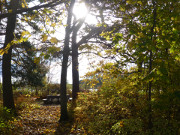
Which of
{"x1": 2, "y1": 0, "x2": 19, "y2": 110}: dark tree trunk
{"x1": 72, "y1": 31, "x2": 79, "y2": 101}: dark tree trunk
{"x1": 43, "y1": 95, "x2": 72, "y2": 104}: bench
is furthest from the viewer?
{"x1": 43, "y1": 95, "x2": 72, "y2": 104}: bench

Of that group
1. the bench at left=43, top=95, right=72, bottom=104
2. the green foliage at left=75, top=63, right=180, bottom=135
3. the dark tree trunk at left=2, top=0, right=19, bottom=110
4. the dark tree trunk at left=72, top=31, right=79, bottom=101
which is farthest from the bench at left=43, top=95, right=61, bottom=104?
the green foliage at left=75, top=63, right=180, bottom=135

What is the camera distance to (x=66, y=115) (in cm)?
661

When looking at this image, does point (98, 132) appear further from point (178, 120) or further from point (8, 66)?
point (8, 66)

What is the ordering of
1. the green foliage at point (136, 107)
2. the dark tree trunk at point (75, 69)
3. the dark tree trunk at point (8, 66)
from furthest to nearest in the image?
the dark tree trunk at point (75, 69)
the dark tree trunk at point (8, 66)
the green foliage at point (136, 107)

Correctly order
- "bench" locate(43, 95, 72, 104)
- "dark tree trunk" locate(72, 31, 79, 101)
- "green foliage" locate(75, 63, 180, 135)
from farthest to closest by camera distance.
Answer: "bench" locate(43, 95, 72, 104) → "dark tree trunk" locate(72, 31, 79, 101) → "green foliage" locate(75, 63, 180, 135)

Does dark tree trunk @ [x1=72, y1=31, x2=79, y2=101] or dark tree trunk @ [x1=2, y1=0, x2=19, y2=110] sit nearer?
dark tree trunk @ [x1=2, y1=0, x2=19, y2=110]

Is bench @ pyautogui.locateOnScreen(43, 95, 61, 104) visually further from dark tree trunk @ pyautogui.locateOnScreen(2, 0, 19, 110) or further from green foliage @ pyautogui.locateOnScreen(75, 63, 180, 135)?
green foliage @ pyautogui.locateOnScreen(75, 63, 180, 135)

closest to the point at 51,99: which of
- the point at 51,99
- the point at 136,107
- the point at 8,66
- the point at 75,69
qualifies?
the point at 51,99

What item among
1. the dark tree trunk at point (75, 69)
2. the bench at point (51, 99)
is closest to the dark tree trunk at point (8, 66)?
the dark tree trunk at point (75, 69)

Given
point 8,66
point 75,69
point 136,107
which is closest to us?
point 136,107

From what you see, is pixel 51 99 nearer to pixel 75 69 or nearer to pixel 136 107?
pixel 75 69

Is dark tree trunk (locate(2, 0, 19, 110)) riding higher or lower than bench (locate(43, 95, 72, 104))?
higher

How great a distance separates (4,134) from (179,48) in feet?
16.5

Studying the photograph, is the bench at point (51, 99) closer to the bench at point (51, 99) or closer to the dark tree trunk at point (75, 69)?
the bench at point (51, 99)
